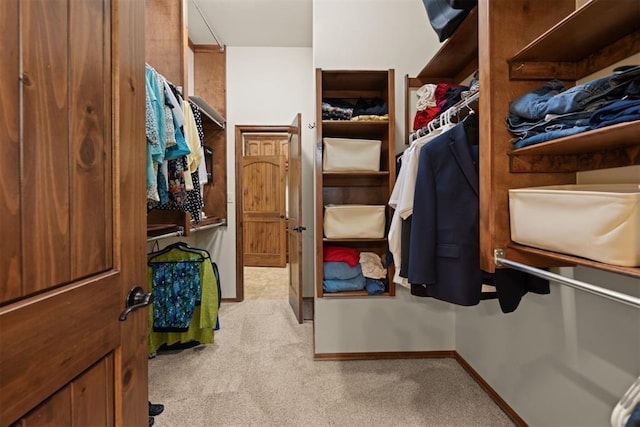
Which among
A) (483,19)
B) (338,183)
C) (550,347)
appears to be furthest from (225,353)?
(483,19)

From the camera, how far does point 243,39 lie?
338cm

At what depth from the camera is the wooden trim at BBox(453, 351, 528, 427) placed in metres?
1.57

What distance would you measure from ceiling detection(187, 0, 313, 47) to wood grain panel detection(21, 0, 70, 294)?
2766 mm

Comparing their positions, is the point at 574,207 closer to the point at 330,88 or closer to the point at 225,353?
the point at 330,88

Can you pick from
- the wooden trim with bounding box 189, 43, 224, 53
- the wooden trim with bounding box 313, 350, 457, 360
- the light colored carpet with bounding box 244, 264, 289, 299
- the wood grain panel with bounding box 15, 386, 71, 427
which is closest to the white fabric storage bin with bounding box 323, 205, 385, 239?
the wooden trim with bounding box 313, 350, 457, 360

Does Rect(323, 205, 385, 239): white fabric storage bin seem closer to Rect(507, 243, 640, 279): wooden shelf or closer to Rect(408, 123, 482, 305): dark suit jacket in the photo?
Rect(408, 123, 482, 305): dark suit jacket

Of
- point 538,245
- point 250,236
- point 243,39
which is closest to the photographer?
point 538,245

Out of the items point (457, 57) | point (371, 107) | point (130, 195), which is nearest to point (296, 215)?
point (371, 107)

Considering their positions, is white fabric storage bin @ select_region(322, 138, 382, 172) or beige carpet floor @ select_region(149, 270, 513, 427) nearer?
beige carpet floor @ select_region(149, 270, 513, 427)

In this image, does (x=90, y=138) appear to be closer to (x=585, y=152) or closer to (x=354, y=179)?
(x=585, y=152)

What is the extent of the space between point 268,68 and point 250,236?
301cm

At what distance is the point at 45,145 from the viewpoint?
21.5 inches

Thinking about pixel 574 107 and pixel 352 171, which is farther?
pixel 352 171

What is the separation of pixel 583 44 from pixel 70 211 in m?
1.58
